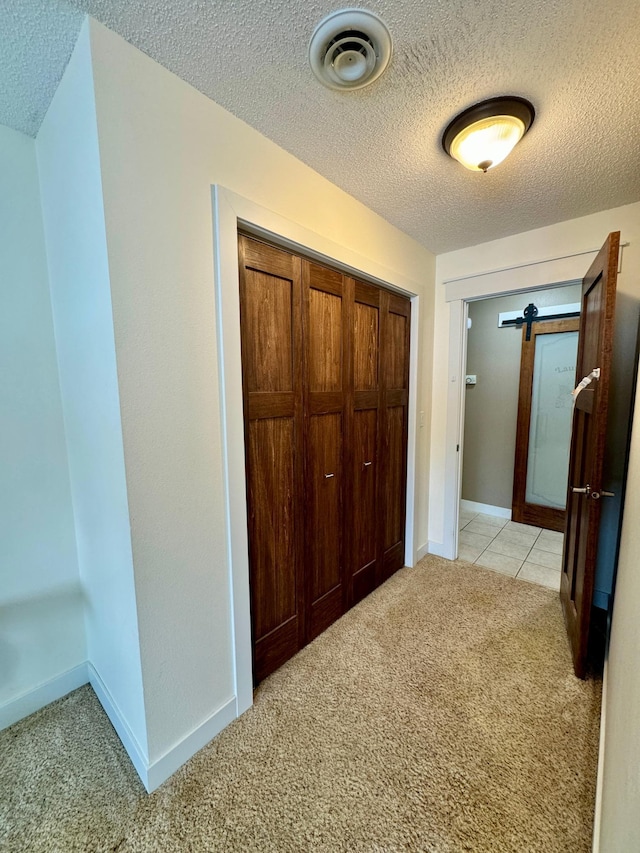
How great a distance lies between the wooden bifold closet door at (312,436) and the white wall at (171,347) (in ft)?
0.72

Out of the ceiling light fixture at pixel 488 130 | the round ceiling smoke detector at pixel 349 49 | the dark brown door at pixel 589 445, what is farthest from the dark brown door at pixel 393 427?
the round ceiling smoke detector at pixel 349 49

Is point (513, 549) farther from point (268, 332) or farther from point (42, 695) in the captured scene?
point (42, 695)

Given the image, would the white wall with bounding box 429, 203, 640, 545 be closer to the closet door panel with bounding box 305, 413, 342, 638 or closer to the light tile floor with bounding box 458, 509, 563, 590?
the light tile floor with bounding box 458, 509, 563, 590

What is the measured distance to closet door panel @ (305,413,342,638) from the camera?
1804mm

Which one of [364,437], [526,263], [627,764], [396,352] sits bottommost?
[627,764]

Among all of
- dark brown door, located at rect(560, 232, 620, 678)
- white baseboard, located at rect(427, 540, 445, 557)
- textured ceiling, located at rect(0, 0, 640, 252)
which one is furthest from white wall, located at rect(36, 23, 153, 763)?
white baseboard, located at rect(427, 540, 445, 557)

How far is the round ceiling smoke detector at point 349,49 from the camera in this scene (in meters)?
0.94

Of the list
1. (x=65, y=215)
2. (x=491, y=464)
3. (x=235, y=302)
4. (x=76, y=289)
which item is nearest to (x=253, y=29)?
(x=235, y=302)

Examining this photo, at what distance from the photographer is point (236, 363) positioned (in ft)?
4.37

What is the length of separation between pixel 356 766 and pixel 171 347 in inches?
66.8

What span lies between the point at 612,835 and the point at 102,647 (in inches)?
70.7

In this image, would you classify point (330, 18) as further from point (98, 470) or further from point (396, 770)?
point (396, 770)

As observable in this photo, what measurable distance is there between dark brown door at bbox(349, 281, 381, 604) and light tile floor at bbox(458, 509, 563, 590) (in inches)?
43.6

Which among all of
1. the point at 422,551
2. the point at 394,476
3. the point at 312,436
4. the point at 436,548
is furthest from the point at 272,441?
the point at 436,548
